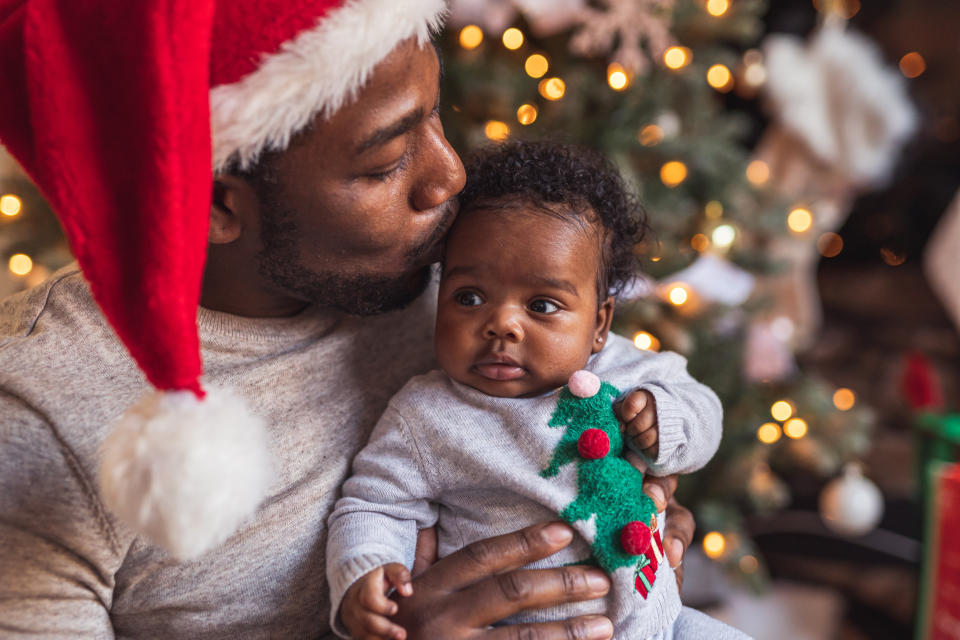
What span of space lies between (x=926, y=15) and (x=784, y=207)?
124 centimetres

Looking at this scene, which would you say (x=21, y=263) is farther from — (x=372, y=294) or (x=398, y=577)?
(x=398, y=577)

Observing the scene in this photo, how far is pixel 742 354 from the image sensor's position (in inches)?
82.8

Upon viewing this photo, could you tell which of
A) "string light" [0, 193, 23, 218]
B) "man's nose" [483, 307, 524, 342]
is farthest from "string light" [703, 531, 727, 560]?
"string light" [0, 193, 23, 218]

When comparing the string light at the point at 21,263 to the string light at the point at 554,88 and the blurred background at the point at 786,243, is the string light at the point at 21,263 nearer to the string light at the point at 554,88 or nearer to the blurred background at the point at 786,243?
the blurred background at the point at 786,243

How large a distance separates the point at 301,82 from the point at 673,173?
4.81 feet

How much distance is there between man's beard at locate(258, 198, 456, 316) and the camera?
Answer: 3.00 feet

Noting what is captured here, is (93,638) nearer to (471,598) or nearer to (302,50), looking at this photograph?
(471,598)

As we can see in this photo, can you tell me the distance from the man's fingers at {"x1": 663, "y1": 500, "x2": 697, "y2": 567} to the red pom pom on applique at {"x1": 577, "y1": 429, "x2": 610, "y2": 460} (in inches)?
9.9

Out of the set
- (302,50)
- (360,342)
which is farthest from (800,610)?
(302,50)

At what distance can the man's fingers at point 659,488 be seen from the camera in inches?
40.0

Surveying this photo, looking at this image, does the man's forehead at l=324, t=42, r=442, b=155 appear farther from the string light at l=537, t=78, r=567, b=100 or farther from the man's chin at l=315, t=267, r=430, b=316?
the string light at l=537, t=78, r=567, b=100

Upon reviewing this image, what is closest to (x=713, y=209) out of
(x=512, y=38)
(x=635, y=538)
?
(x=512, y=38)

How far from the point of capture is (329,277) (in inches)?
37.6

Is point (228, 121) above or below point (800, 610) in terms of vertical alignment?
above
